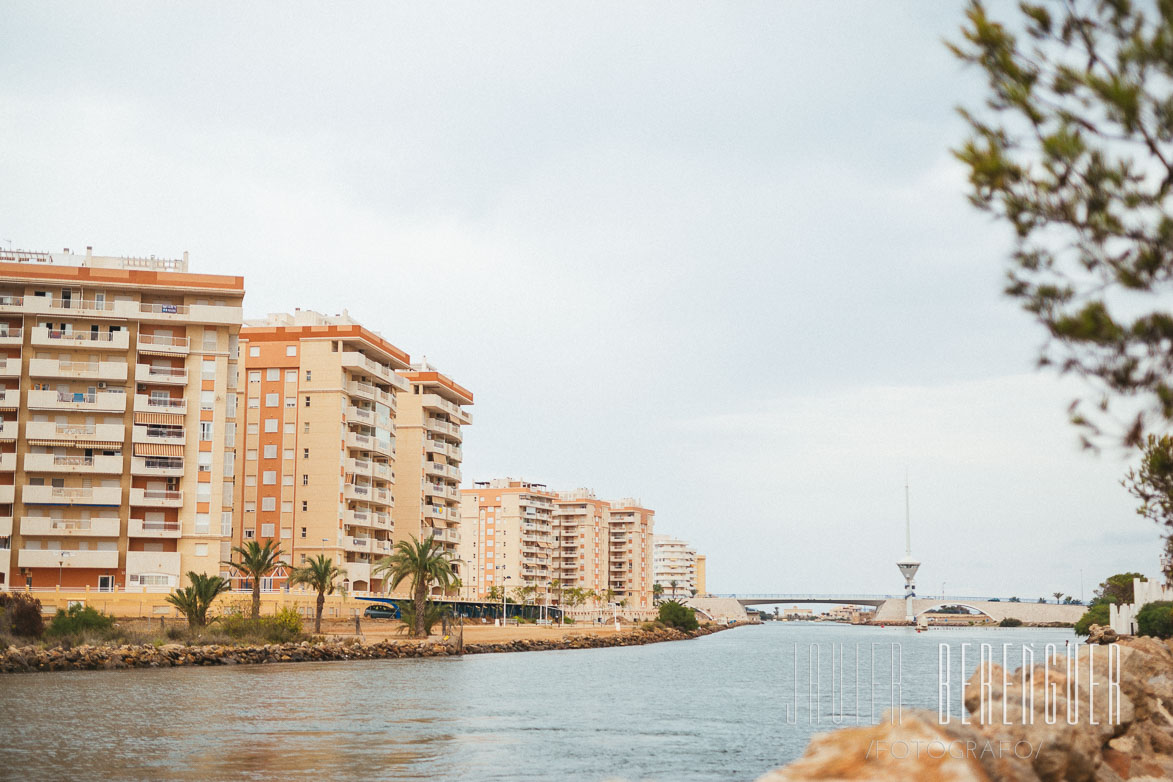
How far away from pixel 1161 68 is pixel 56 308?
279 ft

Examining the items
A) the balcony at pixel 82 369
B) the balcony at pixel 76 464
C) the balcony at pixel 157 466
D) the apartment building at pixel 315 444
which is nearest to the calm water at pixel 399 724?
the balcony at pixel 157 466

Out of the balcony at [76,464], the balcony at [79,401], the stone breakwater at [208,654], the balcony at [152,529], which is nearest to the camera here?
the stone breakwater at [208,654]

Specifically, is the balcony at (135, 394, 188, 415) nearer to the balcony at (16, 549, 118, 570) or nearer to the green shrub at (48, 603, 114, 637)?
the balcony at (16, 549, 118, 570)

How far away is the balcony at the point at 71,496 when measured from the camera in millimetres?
78312

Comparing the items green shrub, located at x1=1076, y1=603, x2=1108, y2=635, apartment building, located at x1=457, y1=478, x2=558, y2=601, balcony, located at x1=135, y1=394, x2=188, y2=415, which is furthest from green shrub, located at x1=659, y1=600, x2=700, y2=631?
balcony, located at x1=135, y1=394, x2=188, y2=415

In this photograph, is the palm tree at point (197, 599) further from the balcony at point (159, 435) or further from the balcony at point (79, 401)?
the balcony at point (79, 401)

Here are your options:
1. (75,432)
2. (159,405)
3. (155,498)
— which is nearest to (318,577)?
(155,498)

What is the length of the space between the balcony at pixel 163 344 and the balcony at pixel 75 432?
19.9 feet

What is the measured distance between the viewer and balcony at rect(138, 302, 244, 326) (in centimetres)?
8275

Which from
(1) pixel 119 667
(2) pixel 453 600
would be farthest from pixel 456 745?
(2) pixel 453 600

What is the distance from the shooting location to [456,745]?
96.4ft

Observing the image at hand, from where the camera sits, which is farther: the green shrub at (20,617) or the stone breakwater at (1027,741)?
the green shrub at (20,617)

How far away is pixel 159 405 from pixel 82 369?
602 cm

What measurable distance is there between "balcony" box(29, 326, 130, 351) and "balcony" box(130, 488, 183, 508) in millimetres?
10872
